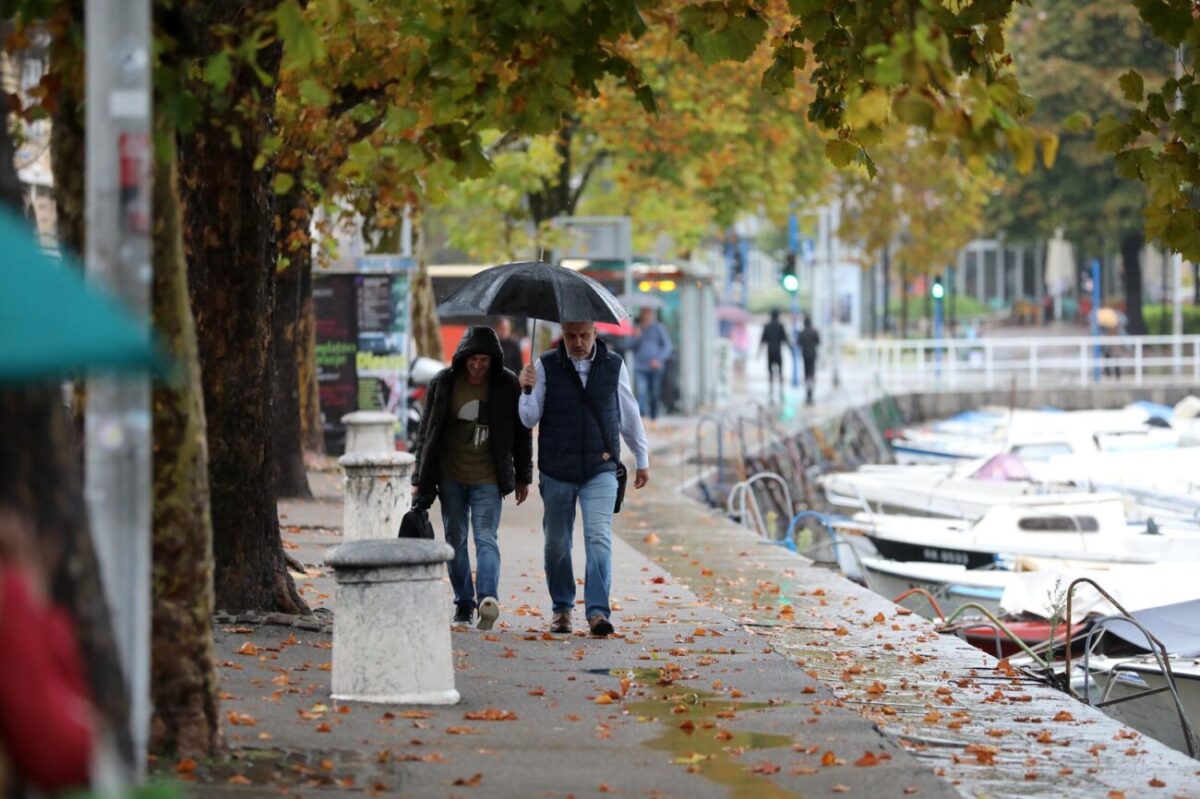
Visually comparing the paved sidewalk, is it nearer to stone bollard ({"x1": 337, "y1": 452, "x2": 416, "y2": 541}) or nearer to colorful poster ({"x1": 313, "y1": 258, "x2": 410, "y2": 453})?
stone bollard ({"x1": 337, "y1": 452, "x2": 416, "y2": 541})

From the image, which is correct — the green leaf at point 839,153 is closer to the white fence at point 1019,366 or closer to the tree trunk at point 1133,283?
the white fence at point 1019,366

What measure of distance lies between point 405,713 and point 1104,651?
23.8ft

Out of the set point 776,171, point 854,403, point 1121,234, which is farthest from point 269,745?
point 1121,234

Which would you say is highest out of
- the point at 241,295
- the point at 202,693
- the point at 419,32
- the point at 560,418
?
the point at 419,32

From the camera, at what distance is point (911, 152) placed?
1939 inches

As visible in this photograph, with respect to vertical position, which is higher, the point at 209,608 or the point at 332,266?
the point at 332,266

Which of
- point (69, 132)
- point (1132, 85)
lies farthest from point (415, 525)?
point (1132, 85)

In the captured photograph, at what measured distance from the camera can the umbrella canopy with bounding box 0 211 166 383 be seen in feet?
14.0

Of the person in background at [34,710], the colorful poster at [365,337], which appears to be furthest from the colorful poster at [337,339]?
the person in background at [34,710]

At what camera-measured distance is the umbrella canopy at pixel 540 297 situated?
12.2 metres

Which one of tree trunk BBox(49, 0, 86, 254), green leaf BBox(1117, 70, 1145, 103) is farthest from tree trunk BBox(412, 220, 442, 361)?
tree trunk BBox(49, 0, 86, 254)

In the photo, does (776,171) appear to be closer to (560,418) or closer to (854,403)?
(854,403)

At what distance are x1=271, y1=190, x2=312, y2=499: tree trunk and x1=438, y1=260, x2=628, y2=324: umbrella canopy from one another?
302 inches

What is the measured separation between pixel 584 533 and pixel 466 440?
2.95 ft
